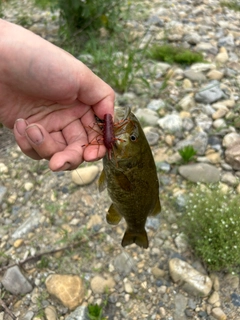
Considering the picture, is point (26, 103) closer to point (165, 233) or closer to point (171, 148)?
point (165, 233)

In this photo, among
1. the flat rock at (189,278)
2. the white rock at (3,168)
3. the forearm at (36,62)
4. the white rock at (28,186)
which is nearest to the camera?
the forearm at (36,62)

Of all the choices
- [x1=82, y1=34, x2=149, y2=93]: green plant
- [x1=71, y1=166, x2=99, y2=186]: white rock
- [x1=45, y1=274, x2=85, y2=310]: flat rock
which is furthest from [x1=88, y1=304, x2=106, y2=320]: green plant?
[x1=82, y1=34, x2=149, y2=93]: green plant

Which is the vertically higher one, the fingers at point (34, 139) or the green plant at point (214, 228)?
the fingers at point (34, 139)

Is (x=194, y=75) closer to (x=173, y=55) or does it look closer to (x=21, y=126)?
(x=173, y=55)

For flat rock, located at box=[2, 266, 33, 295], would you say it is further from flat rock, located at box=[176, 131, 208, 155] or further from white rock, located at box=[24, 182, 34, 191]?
flat rock, located at box=[176, 131, 208, 155]

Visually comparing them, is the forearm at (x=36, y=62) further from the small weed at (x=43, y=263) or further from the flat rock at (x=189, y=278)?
the flat rock at (x=189, y=278)

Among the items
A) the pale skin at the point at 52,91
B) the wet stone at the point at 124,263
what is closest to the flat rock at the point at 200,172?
the wet stone at the point at 124,263
